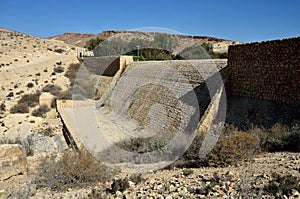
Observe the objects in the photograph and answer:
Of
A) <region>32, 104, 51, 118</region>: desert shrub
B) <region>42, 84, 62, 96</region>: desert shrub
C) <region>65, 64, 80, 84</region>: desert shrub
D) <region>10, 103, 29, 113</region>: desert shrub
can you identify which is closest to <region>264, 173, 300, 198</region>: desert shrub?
<region>32, 104, 51, 118</region>: desert shrub

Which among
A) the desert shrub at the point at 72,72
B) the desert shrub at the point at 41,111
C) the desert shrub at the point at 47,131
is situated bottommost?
the desert shrub at the point at 47,131

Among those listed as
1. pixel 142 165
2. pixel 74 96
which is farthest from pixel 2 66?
pixel 142 165

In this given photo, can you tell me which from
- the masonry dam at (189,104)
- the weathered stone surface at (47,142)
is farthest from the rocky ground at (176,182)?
the weathered stone surface at (47,142)

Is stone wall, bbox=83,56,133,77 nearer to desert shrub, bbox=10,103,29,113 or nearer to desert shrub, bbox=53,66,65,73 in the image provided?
desert shrub, bbox=53,66,65,73

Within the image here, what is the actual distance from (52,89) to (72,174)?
20880 millimetres

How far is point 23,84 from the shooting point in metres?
27.4

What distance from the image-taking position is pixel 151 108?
14891mm

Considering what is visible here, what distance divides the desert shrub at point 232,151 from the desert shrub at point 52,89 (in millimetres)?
Result: 20096

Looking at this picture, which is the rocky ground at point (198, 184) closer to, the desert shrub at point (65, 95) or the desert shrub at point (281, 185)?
the desert shrub at point (281, 185)

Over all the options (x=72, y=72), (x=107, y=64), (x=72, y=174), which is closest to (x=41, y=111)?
(x=107, y=64)

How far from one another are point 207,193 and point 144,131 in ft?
27.9

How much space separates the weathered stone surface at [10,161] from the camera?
254 inches

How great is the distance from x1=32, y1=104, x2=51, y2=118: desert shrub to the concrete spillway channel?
7.75 ft

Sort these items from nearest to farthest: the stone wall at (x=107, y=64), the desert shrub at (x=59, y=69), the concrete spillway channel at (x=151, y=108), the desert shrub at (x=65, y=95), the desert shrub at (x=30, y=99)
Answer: the concrete spillway channel at (x=151, y=108), the desert shrub at (x=30, y=99), the desert shrub at (x=65, y=95), the stone wall at (x=107, y=64), the desert shrub at (x=59, y=69)
